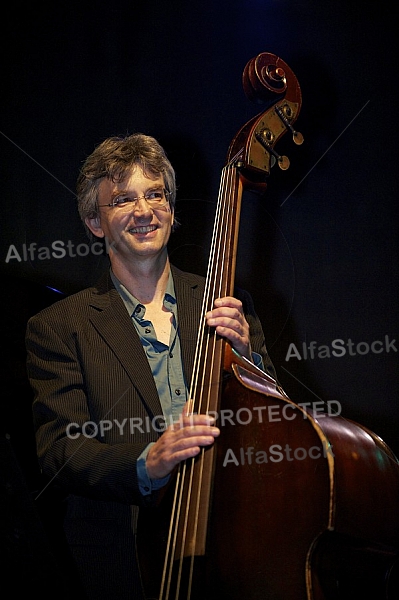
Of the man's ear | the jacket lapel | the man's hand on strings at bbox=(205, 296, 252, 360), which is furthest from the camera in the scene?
the man's ear

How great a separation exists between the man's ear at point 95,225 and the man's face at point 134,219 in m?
0.05

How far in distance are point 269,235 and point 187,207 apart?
31cm

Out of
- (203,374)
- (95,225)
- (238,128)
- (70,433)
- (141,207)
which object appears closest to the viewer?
(203,374)

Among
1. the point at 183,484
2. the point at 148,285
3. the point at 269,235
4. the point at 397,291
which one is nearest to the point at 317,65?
the point at 269,235

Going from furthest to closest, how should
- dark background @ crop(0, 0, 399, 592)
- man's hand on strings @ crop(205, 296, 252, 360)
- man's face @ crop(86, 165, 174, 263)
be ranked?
dark background @ crop(0, 0, 399, 592) < man's face @ crop(86, 165, 174, 263) < man's hand on strings @ crop(205, 296, 252, 360)

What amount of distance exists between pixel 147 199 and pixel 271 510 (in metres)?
0.89

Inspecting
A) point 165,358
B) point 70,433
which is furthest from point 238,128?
point 70,433

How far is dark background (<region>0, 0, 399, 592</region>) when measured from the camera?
219cm

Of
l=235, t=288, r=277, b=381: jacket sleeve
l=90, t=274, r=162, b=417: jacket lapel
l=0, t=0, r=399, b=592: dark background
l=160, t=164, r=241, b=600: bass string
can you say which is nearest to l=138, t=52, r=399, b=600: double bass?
l=160, t=164, r=241, b=600: bass string

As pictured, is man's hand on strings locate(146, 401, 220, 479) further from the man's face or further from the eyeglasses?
the eyeglasses

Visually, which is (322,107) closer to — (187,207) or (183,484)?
(187,207)

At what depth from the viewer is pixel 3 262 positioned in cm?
223

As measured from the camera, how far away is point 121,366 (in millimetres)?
1494

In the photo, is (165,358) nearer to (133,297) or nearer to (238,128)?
(133,297)
